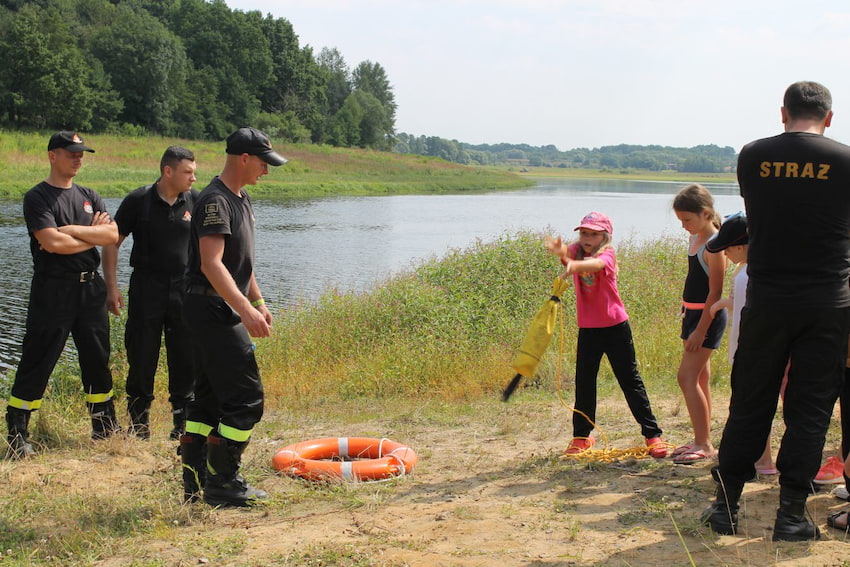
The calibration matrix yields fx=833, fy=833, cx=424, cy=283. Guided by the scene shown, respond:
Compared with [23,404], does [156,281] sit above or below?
above

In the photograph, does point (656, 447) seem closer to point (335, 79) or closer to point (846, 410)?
point (846, 410)

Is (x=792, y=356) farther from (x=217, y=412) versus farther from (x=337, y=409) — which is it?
(x=337, y=409)

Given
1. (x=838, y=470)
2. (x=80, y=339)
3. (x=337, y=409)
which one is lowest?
(x=337, y=409)

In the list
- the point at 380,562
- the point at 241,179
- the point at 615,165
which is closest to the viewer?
the point at 380,562

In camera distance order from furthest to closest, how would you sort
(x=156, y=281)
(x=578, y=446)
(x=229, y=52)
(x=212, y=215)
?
(x=229, y=52), (x=156, y=281), (x=578, y=446), (x=212, y=215)

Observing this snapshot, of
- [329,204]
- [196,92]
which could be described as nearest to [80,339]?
[329,204]

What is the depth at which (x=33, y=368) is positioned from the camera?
18.4ft

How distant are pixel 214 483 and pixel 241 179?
66.0 inches

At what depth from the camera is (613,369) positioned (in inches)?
217

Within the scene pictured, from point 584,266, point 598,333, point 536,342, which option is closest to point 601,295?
point 598,333

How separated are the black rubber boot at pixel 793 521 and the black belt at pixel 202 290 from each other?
9.87 ft

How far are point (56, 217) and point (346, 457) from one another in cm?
254

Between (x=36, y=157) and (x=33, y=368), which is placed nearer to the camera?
(x=33, y=368)

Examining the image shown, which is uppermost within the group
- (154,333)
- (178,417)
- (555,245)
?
(555,245)
